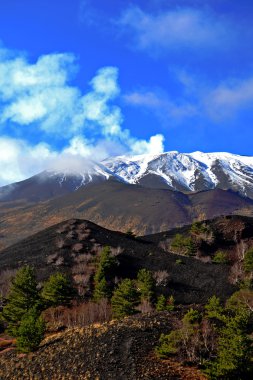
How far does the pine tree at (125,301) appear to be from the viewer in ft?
169

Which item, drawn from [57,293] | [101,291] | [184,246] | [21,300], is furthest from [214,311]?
[184,246]

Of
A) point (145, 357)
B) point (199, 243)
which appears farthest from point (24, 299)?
point (199, 243)

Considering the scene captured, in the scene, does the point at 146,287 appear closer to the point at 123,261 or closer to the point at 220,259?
the point at 123,261

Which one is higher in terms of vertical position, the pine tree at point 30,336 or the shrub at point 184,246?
the shrub at point 184,246

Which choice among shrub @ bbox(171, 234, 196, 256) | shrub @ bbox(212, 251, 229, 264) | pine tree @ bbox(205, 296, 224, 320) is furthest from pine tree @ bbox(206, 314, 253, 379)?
shrub @ bbox(171, 234, 196, 256)

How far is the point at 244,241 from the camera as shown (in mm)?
99750

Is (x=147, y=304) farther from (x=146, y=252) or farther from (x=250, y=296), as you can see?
(x=146, y=252)

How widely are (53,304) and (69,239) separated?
3893 cm

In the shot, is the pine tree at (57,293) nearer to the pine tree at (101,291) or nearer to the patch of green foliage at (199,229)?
the pine tree at (101,291)

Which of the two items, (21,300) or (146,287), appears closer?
(21,300)

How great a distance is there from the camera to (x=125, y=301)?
52406mm

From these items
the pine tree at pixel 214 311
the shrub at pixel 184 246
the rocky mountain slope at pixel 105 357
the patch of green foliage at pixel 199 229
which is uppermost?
the patch of green foliage at pixel 199 229

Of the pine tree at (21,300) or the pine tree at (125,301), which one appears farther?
the pine tree at (21,300)

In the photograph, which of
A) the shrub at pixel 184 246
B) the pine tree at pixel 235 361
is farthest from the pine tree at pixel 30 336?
the shrub at pixel 184 246
